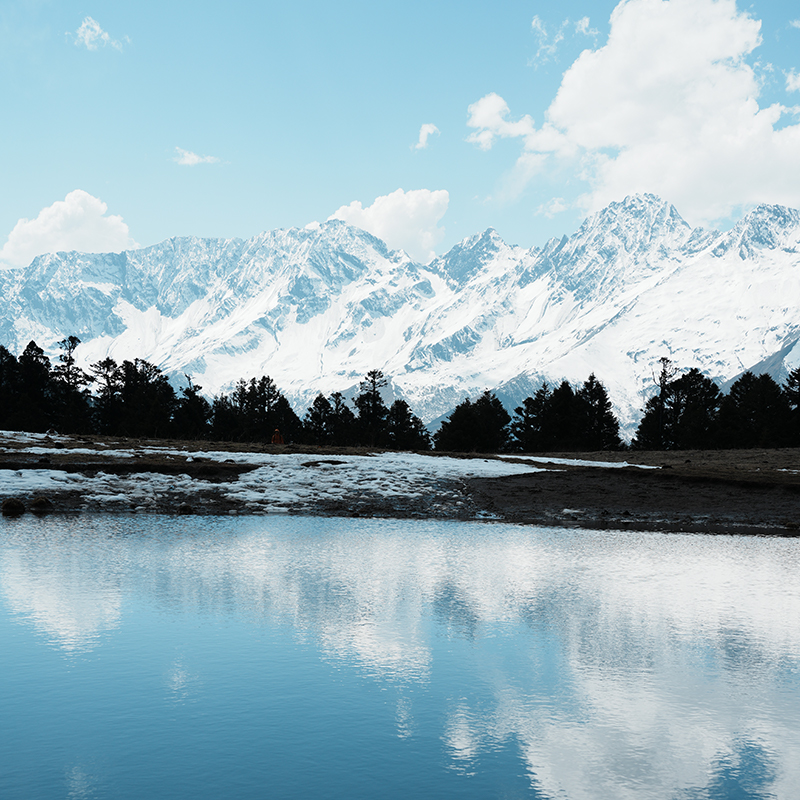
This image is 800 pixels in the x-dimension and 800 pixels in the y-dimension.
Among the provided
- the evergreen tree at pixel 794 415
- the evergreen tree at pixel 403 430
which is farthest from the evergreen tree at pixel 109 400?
the evergreen tree at pixel 794 415

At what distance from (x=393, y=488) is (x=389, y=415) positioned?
84.4m

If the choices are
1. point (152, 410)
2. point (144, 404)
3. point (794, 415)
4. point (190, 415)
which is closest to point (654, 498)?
point (152, 410)

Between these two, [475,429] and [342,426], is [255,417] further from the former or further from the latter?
[475,429]

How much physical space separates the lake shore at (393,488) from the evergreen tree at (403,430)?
6994cm

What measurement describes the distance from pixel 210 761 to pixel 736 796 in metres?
4.83

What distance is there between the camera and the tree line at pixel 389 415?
93.7m

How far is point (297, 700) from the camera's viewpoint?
927cm

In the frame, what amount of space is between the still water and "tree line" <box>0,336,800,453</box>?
72.1 metres

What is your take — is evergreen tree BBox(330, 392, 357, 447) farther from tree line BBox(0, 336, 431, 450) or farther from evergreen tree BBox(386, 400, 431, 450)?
evergreen tree BBox(386, 400, 431, 450)

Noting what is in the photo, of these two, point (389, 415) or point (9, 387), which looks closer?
point (9, 387)

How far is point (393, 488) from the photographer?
31766mm

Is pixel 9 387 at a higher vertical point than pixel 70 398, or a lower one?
higher

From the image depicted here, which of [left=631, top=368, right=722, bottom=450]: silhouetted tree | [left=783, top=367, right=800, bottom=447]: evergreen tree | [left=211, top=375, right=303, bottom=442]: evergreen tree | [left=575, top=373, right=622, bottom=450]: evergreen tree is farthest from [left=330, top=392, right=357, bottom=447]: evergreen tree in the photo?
[left=783, top=367, right=800, bottom=447]: evergreen tree

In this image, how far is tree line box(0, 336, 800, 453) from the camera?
9369 centimetres
